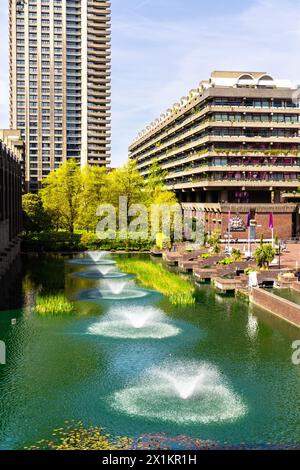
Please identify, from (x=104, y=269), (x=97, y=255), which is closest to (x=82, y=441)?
(x=104, y=269)

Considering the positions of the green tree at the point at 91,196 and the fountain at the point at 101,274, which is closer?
the fountain at the point at 101,274

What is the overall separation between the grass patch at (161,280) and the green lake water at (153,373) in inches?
92.8

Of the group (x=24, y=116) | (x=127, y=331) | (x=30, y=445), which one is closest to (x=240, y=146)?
(x=127, y=331)

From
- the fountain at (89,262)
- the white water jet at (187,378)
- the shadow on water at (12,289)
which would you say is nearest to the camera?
the white water jet at (187,378)

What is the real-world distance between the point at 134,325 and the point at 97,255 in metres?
40.7

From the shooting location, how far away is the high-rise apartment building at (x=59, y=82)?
16625 centimetres

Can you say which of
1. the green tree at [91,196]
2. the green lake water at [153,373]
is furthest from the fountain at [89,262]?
the green lake water at [153,373]

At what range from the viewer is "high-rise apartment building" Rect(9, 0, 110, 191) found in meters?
166

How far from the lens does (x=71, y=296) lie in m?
43.2

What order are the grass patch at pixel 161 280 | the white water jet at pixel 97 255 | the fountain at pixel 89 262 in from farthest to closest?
the white water jet at pixel 97 255 → the fountain at pixel 89 262 → the grass patch at pixel 161 280

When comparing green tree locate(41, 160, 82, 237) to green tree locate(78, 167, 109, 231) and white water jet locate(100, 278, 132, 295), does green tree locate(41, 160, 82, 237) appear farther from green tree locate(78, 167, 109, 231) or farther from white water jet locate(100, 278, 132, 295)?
white water jet locate(100, 278, 132, 295)

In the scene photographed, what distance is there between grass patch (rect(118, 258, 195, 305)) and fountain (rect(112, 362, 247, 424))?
53.6ft

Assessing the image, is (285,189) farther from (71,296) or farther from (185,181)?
(71,296)

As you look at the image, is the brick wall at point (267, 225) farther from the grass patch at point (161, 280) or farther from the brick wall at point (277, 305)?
the brick wall at point (277, 305)
